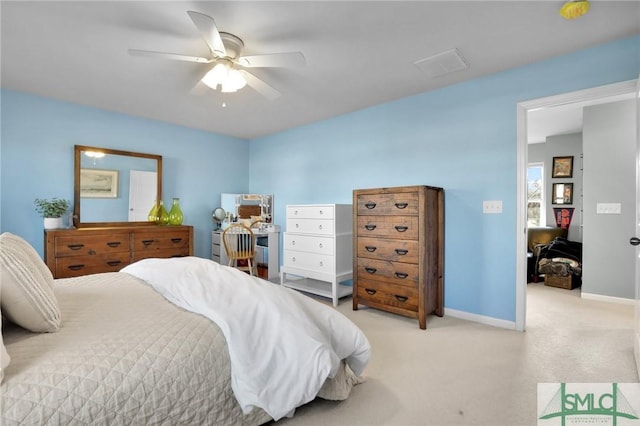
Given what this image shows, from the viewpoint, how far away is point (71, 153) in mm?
3562

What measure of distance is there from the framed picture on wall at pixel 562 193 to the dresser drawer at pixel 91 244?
658 centimetres

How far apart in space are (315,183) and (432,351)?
2673 millimetres

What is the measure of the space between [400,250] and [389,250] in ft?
0.39

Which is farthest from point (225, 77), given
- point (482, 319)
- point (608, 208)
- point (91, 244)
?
point (608, 208)

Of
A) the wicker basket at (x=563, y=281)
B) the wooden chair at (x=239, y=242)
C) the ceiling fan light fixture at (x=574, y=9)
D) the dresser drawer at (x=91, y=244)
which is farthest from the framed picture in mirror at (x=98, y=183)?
the wicker basket at (x=563, y=281)

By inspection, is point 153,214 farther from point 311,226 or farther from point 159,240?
point 311,226

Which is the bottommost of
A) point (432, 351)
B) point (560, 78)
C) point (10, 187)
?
point (432, 351)

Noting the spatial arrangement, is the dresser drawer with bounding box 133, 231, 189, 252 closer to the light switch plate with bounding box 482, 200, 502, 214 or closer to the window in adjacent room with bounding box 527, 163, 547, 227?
the light switch plate with bounding box 482, 200, 502, 214

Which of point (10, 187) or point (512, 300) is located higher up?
point (10, 187)

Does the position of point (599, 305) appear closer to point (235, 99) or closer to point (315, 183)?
point (315, 183)

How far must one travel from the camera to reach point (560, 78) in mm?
2514

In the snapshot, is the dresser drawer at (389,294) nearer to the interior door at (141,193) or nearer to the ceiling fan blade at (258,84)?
the ceiling fan blade at (258,84)

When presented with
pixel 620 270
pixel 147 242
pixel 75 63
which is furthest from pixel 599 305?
pixel 75 63

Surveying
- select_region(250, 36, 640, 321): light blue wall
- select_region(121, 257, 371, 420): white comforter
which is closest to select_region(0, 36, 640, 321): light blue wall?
select_region(250, 36, 640, 321): light blue wall
